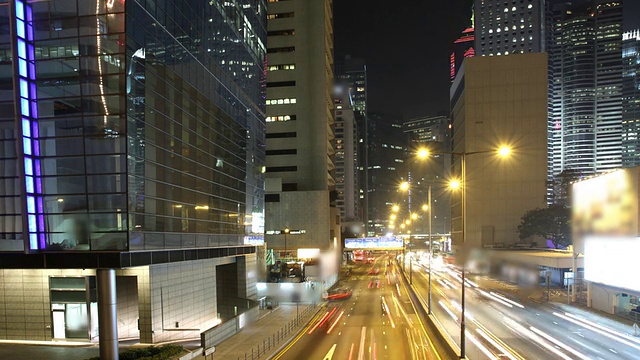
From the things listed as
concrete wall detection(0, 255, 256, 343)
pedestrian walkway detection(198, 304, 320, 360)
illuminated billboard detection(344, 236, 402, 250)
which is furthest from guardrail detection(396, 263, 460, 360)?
illuminated billboard detection(344, 236, 402, 250)

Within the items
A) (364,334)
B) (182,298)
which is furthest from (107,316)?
(364,334)

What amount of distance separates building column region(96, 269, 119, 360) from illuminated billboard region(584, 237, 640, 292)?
37117mm

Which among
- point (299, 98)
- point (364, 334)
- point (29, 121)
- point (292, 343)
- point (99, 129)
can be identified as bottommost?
point (364, 334)

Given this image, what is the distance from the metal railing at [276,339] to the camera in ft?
82.3

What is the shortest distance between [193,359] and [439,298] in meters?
34.0

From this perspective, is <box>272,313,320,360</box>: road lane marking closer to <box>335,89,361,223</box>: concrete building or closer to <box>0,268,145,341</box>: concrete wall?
<box>0,268,145,341</box>: concrete wall

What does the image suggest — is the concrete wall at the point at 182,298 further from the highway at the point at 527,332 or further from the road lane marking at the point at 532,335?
the road lane marking at the point at 532,335

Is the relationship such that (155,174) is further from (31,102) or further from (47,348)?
(47,348)

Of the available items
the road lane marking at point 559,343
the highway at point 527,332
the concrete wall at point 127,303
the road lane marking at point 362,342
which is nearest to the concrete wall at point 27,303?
the concrete wall at point 127,303

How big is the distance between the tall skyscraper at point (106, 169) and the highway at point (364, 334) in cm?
821

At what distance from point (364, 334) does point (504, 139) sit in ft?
261

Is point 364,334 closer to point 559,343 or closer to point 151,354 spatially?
point 559,343

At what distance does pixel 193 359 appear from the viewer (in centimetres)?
2388

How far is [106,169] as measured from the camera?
72.3 feet
